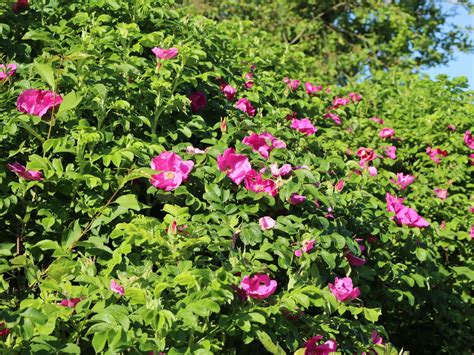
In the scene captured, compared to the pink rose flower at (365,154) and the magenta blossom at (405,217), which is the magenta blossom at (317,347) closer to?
the magenta blossom at (405,217)

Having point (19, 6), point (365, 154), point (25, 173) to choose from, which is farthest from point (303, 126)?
point (25, 173)

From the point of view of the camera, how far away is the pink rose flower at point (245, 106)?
8.66ft

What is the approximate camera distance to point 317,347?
1853 mm

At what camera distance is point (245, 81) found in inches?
112

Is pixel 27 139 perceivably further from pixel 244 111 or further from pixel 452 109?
pixel 452 109

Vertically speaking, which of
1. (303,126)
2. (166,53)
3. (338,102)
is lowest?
(338,102)

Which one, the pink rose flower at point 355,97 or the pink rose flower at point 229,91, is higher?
the pink rose flower at point 229,91

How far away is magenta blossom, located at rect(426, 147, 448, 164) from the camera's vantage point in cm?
370

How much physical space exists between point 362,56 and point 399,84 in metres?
5.19

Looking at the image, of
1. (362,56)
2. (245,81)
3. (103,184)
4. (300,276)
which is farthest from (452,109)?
(362,56)

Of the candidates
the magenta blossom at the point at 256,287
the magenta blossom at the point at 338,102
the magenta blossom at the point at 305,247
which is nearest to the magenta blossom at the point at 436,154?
the magenta blossom at the point at 338,102

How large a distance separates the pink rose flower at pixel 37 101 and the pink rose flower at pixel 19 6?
2.14 ft

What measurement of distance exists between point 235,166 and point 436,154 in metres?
Result: 2.01

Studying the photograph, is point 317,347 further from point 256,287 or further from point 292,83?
point 292,83
